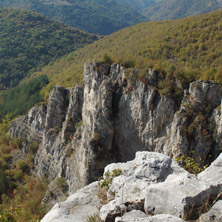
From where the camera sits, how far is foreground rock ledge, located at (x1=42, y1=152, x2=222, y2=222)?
6.73m

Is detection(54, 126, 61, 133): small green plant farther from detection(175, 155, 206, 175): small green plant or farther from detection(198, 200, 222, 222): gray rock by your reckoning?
detection(198, 200, 222, 222): gray rock

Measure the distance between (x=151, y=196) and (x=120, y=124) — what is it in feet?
58.0

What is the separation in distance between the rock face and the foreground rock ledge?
→ 10046 millimetres

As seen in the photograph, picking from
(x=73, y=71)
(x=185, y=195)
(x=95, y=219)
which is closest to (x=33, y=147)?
(x=73, y=71)

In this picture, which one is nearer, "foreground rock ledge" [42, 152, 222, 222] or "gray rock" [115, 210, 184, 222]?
"gray rock" [115, 210, 184, 222]

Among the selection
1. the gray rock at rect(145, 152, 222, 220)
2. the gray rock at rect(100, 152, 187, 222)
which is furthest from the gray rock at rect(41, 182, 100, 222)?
the gray rock at rect(145, 152, 222, 220)

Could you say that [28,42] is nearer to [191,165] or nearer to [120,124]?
[120,124]

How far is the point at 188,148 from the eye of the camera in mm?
18672

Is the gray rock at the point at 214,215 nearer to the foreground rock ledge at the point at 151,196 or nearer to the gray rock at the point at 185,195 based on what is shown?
the foreground rock ledge at the point at 151,196

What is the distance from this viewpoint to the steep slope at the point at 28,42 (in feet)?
313

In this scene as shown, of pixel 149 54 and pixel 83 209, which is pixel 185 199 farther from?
pixel 149 54

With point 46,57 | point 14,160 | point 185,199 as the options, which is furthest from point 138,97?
point 46,57

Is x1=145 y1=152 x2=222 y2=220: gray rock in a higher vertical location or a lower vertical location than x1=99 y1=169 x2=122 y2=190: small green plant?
higher

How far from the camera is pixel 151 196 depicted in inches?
294
